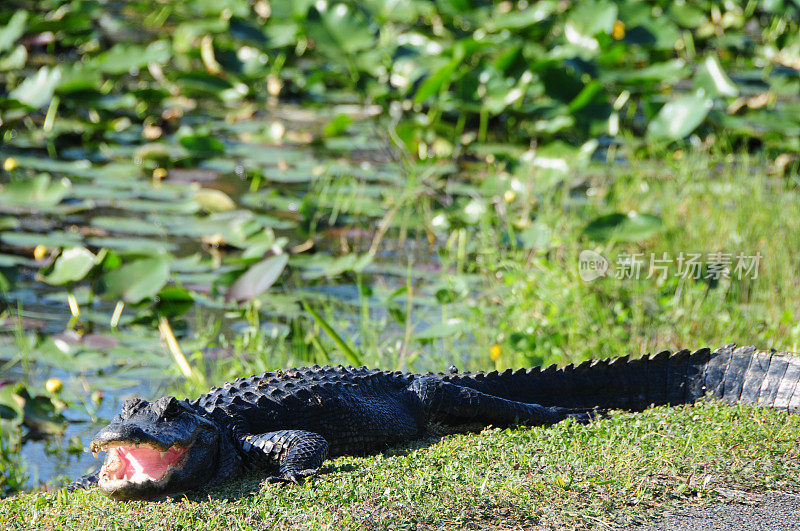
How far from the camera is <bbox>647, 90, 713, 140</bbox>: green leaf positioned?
22.5ft

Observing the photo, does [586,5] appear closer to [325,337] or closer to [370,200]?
[370,200]

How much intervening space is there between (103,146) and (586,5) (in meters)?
4.28

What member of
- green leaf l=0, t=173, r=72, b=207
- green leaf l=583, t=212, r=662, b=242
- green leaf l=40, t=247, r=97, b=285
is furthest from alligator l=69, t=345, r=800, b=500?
green leaf l=0, t=173, r=72, b=207

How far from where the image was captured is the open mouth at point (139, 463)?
273 cm

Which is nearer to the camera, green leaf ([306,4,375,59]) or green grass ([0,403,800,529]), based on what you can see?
green grass ([0,403,800,529])

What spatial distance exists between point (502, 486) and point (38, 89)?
5569mm

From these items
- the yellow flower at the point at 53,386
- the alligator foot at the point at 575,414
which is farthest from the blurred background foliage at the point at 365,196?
the alligator foot at the point at 575,414

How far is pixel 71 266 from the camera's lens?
16.2ft

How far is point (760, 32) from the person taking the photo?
11633 millimetres

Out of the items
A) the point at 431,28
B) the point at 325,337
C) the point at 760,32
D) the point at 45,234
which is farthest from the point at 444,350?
the point at 760,32

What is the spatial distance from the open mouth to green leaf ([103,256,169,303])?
2.17m

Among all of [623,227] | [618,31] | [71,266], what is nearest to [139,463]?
[71,266]

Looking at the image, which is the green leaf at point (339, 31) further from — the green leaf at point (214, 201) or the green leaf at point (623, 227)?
the green leaf at point (623, 227)

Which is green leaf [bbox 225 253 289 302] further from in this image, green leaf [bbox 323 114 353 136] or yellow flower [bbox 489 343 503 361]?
green leaf [bbox 323 114 353 136]
